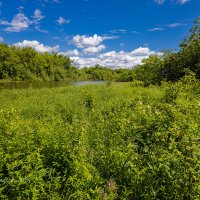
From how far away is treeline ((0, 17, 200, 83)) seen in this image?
18281 millimetres

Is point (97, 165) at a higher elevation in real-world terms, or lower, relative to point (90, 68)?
lower

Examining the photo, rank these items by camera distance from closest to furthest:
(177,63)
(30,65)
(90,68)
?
(177,63)
(30,65)
(90,68)

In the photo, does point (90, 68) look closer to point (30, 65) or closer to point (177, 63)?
point (30, 65)

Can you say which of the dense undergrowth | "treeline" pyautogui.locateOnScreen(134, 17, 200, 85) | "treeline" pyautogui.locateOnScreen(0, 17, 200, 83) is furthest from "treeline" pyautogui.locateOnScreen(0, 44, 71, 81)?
the dense undergrowth

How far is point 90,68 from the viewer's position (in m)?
145

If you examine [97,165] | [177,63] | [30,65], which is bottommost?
[97,165]

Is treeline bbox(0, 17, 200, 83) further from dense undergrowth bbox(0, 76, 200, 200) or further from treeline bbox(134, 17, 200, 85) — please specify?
dense undergrowth bbox(0, 76, 200, 200)

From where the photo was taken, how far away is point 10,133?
4.91 metres

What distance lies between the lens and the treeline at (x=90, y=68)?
18.3 meters

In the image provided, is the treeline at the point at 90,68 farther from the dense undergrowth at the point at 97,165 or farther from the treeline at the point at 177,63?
the dense undergrowth at the point at 97,165

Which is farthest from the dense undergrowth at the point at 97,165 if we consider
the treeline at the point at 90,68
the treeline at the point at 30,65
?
the treeline at the point at 30,65

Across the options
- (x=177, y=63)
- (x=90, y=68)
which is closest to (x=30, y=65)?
(x=177, y=63)

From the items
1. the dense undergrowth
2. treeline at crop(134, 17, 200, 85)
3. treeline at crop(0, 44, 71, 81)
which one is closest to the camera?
the dense undergrowth

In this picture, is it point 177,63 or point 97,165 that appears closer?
point 97,165
